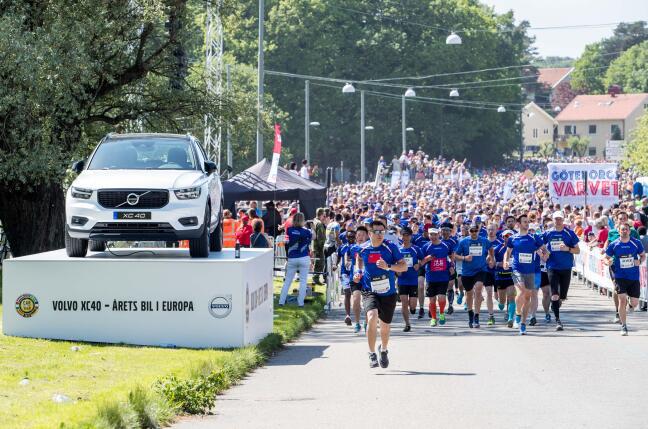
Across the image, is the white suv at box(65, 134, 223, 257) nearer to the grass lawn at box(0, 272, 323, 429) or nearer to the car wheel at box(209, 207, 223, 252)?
the car wheel at box(209, 207, 223, 252)

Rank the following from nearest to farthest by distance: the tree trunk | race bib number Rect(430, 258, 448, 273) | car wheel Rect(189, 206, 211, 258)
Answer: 1. car wheel Rect(189, 206, 211, 258)
2. race bib number Rect(430, 258, 448, 273)
3. the tree trunk

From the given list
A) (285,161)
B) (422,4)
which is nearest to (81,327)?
(285,161)

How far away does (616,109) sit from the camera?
6841 inches

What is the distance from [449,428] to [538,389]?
2.87 metres

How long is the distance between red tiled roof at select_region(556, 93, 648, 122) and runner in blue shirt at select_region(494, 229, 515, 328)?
5984 inches

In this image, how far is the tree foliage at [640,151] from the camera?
69.3 meters

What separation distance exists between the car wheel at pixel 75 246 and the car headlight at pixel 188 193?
60.5 inches

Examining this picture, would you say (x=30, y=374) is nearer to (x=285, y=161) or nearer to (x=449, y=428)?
(x=449, y=428)

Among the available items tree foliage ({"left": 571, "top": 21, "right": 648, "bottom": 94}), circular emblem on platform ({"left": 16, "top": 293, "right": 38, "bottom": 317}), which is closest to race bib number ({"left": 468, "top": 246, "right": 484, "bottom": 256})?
circular emblem on platform ({"left": 16, "top": 293, "right": 38, "bottom": 317})

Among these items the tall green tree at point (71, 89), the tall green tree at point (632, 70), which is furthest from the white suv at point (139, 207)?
the tall green tree at point (632, 70)

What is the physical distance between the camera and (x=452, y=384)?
13.6 meters

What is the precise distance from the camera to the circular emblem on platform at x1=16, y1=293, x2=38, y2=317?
1647 centimetres

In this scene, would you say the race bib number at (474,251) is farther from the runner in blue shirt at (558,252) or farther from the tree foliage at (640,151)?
the tree foliage at (640,151)

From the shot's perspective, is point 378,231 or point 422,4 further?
point 422,4
